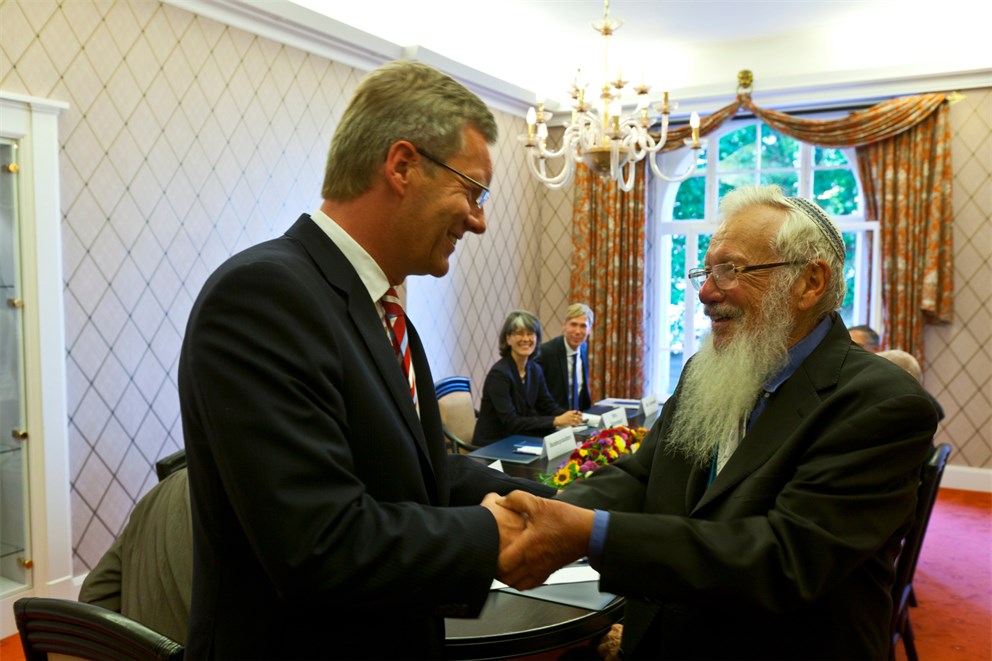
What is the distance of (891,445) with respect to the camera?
136cm

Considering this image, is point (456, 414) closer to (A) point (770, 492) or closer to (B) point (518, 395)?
(B) point (518, 395)

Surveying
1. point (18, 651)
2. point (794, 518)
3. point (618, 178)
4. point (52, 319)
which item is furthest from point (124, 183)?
point (794, 518)

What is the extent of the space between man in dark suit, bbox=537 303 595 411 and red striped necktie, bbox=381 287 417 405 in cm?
406

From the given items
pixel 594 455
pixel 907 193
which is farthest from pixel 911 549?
pixel 907 193

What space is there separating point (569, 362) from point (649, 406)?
0.69m

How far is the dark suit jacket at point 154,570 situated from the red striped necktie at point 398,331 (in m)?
0.79

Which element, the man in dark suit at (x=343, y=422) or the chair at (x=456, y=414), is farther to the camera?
the chair at (x=456, y=414)

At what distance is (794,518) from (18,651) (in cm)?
341

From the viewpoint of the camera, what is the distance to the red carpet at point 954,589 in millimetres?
3602

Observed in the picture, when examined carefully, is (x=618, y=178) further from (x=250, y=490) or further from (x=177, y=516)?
(x=250, y=490)

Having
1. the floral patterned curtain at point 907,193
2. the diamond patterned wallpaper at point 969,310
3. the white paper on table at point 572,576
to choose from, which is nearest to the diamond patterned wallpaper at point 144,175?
the white paper on table at point 572,576

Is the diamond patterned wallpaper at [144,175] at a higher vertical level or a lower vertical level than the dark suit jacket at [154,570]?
higher

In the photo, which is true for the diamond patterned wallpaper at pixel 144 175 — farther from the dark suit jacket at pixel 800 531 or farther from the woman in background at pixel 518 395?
the dark suit jacket at pixel 800 531

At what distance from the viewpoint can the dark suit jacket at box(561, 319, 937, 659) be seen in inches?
53.2
